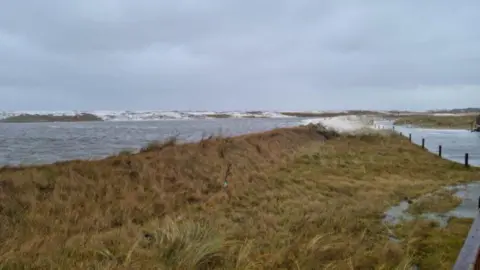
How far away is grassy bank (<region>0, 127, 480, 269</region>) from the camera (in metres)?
5.91

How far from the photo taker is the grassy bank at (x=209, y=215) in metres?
5.91

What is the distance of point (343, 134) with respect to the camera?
42.3 metres

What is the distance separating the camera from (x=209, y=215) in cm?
1002

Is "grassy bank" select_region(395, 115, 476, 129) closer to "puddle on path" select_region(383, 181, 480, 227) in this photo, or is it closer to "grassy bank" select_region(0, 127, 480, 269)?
"puddle on path" select_region(383, 181, 480, 227)

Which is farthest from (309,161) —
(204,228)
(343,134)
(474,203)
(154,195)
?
(343,134)

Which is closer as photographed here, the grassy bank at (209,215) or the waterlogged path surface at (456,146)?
the grassy bank at (209,215)

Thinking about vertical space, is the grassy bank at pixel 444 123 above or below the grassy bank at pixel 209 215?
below

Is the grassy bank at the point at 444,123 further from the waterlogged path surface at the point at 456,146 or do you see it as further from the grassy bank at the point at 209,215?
the grassy bank at the point at 209,215

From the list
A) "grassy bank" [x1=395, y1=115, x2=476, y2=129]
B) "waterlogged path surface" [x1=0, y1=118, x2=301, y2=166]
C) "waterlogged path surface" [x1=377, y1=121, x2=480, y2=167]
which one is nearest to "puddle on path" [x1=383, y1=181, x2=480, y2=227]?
"waterlogged path surface" [x1=0, y1=118, x2=301, y2=166]

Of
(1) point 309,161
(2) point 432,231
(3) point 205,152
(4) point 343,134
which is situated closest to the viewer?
(2) point 432,231

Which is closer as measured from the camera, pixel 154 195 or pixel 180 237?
pixel 180 237

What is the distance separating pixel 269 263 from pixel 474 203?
932 cm

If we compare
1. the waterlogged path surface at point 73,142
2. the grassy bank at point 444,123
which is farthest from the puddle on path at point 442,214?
the grassy bank at point 444,123

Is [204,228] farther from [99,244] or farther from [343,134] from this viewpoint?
[343,134]
